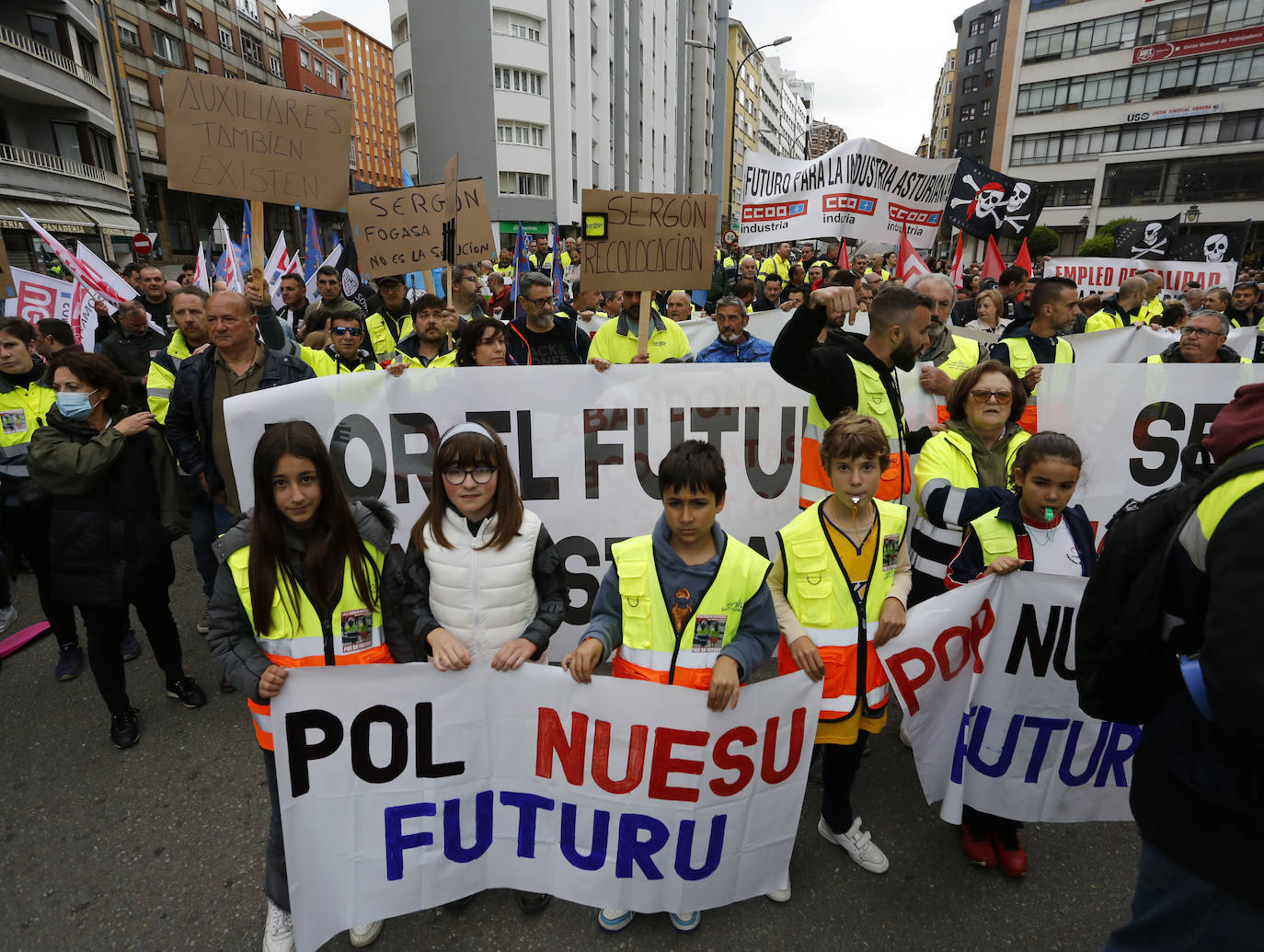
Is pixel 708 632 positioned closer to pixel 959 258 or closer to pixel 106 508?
pixel 106 508

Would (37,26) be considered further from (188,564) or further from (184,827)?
(184,827)

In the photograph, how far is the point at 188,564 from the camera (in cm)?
549

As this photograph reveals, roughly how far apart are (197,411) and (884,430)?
3.52 m

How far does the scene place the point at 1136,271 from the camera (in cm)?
1027

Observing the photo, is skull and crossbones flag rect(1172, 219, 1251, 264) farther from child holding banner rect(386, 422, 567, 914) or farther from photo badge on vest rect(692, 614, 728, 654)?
child holding banner rect(386, 422, 567, 914)

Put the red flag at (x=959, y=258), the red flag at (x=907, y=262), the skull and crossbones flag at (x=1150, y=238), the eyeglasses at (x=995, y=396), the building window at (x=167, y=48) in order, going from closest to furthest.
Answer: the eyeglasses at (x=995, y=396)
the red flag at (x=907, y=262)
the red flag at (x=959, y=258)
the skull and crossbones flag at (x=1150, y=238)
the building window at (x=167, y=48)

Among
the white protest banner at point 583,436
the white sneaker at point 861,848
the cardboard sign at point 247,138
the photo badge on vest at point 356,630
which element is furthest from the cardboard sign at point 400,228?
the white sneaker at point 861,848

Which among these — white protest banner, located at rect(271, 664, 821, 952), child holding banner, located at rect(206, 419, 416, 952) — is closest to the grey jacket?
child holding banner, located at rect(206, 419, 416, 952)

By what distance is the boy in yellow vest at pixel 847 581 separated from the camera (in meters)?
2.47

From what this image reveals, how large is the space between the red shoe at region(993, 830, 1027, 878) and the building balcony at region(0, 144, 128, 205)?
31.5 meters

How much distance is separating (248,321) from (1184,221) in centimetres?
5800

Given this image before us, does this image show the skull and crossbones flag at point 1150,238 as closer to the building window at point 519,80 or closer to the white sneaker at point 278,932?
the white sneaker at point 278,932

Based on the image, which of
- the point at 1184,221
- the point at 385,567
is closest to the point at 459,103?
the point at 385,567

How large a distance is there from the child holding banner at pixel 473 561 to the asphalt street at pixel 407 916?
604 mm
